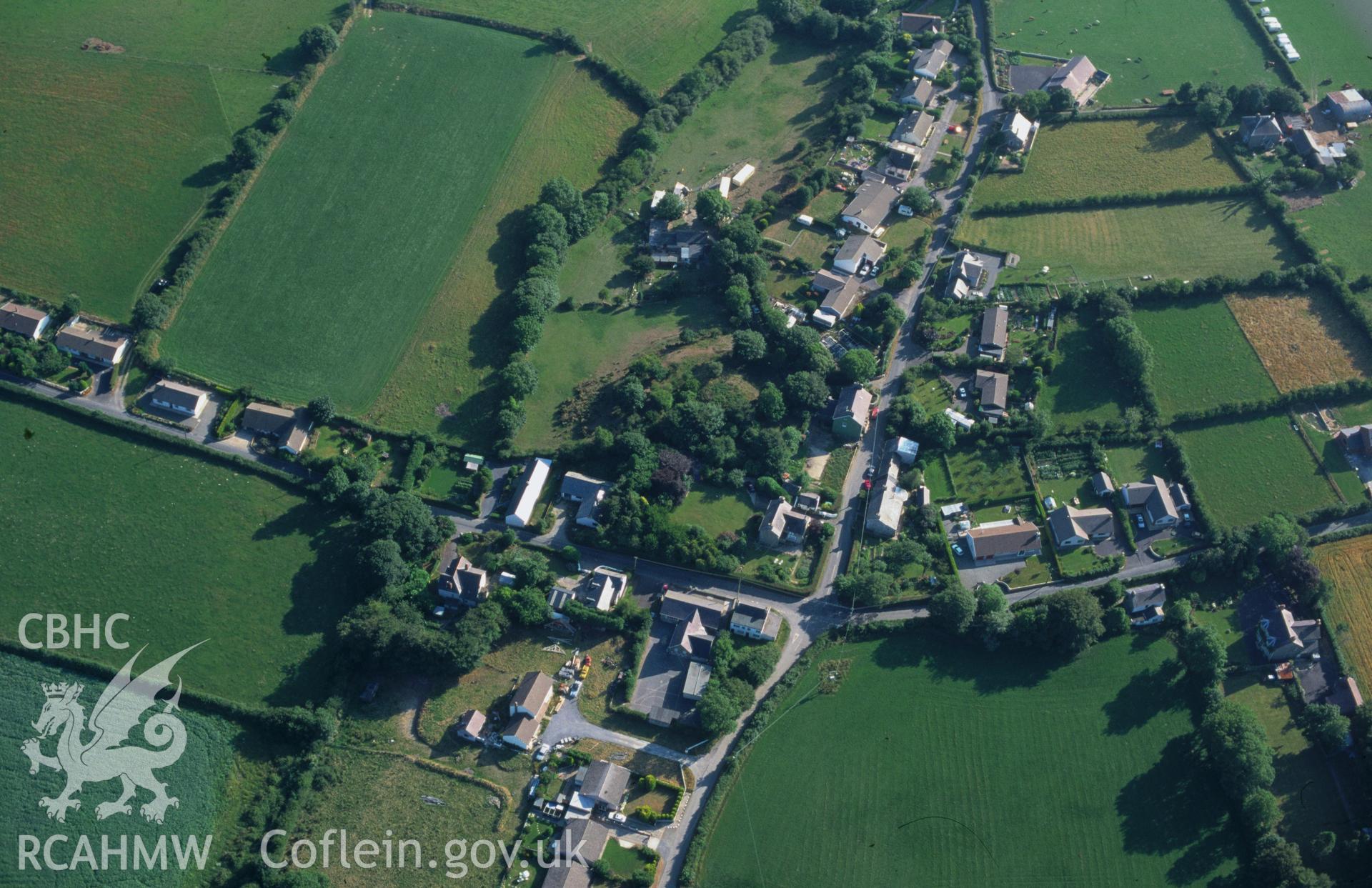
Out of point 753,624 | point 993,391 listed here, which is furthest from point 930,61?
point 753,624

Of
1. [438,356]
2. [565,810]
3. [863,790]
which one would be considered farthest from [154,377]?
[863,790]

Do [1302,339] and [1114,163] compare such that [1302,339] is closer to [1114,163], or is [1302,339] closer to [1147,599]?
[1114,163]

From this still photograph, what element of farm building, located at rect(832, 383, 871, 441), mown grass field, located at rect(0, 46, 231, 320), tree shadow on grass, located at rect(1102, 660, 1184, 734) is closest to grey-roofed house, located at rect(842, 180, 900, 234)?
farm building, located at rect(832, 383, 871, 441)

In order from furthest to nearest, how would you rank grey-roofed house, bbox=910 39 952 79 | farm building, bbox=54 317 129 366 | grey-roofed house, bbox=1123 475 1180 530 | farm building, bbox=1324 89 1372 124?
grey-roofed house, bbox=910 39 952 79
farm building, bbox=1324 89 1372 124
farm building, bbox=54 317 129 366
grey-roofed house, bbox=1123 475 1180 530

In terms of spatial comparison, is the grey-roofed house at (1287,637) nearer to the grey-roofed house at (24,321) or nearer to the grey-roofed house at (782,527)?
the grey-roofed house at (782,527)

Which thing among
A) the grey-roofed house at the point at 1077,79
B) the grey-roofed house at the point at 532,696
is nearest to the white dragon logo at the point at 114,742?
the grey-roofed house at the point at 532,696

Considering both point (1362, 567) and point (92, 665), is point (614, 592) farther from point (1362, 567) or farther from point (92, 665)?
point (1362, 567)

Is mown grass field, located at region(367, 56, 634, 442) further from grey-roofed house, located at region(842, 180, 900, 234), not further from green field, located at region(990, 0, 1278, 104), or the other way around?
green field, located at region(990, 0, 1278, 104)
